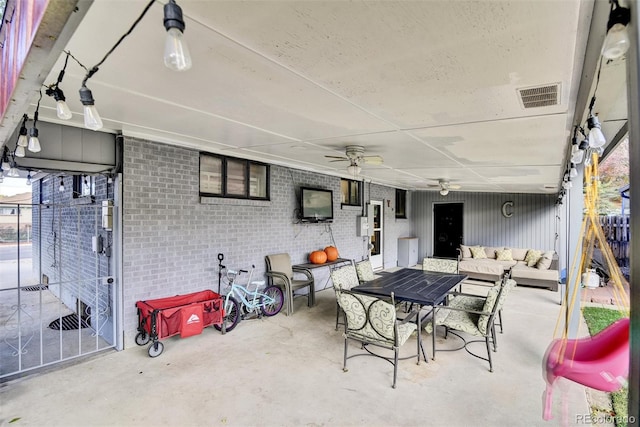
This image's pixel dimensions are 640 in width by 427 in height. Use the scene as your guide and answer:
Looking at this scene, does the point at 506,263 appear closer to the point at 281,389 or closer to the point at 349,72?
the point at 281,389

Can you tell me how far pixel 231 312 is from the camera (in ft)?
15.0

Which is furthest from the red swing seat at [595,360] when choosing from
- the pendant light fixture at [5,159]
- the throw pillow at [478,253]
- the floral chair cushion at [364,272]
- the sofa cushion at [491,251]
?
the sofa cushion at [491,251]

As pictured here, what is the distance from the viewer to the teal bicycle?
176 inches

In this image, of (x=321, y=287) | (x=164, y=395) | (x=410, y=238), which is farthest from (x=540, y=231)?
(x=164, y=395)

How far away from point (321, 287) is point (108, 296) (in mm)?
3894

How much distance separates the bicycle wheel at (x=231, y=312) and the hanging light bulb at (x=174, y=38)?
3846 mm

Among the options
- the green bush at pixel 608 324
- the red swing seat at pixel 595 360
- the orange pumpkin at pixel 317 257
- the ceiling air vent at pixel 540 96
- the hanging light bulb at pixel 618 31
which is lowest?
the green bush at pixel 608 324

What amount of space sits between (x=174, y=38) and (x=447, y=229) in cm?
1092

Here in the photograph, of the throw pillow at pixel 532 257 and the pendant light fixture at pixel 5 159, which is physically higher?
the pendant light fixture at pixel 5 159

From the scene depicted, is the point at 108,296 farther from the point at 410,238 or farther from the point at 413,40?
the point at 410,238

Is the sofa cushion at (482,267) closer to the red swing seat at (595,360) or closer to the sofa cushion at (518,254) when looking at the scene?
the sofa cushion at (518,254)

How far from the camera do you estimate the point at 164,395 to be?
2.87 metres

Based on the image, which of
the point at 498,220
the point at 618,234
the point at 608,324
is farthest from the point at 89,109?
the point at 618,234

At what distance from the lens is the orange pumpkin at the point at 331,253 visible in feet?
21.8
